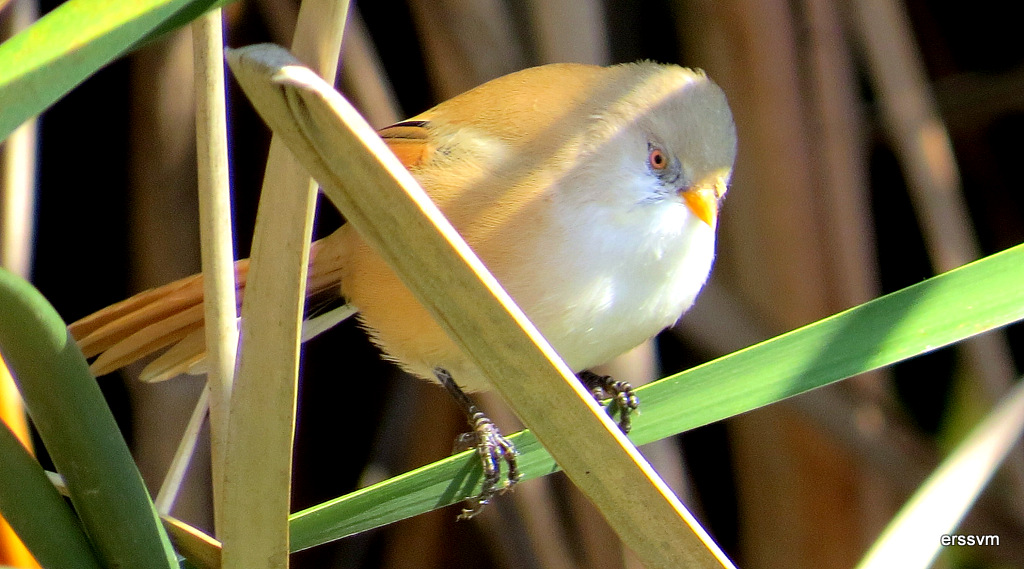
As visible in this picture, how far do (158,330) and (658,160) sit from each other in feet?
2.31

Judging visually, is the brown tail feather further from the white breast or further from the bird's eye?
the bird's eye

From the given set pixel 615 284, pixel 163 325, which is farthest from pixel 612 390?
pixel 163 325

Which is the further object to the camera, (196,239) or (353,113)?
(196,239)

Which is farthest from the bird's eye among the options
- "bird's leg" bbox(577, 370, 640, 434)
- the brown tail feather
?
the brown tail feather

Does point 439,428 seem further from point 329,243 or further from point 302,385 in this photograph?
point 329,243

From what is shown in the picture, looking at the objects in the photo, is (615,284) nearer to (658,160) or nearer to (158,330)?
(658,160)

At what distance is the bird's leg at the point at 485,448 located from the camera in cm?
98

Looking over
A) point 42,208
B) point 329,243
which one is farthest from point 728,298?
point 42,208

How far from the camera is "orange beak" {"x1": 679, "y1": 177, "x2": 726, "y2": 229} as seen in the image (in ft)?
3.84

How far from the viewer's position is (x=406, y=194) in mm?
511

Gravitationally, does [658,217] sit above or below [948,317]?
above

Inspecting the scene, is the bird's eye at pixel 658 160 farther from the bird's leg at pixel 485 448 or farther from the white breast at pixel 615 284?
the bird's leg at pixel 485 448

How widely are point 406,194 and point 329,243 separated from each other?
2.88 ft

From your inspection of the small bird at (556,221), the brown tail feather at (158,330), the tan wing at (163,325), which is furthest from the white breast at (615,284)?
the brown tail feather at (158,330)
